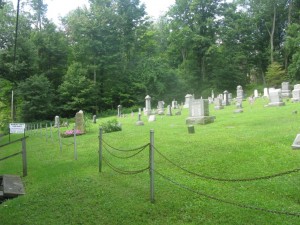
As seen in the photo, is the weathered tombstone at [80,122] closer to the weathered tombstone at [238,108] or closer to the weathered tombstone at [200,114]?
the weathered tombstone at [200,114]

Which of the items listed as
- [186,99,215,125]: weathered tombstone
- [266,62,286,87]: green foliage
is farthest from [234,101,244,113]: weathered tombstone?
[266,62,286,87]: green foliage

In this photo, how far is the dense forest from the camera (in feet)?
146

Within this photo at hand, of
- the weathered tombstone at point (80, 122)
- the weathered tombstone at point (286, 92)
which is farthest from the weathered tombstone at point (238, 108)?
the weathered tombstone at point (80, 122)

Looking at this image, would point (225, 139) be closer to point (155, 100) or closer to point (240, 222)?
point (240, 222)

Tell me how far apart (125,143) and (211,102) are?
2359cm

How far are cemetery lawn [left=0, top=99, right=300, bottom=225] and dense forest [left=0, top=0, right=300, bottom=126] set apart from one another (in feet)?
108

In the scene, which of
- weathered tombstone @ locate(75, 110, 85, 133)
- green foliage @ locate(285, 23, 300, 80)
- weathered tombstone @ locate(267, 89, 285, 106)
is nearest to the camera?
weathered tombstone @ locate(75, 110, 85, 133)

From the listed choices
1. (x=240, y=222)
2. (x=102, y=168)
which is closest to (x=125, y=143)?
(x=102, y=168)

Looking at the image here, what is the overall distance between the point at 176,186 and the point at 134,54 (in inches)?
1931

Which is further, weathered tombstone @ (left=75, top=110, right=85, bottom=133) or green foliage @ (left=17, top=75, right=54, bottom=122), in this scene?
green foliage @ (left=17, top=75, right=54, bottom=122)

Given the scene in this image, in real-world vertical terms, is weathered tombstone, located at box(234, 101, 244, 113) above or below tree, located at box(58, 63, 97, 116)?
below

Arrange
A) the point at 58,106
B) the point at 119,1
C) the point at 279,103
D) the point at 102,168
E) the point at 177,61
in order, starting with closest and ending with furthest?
the point at 102,168 → the point at 279,103 → the point at 58,106 → the point at 119,1 → the point at 177,61

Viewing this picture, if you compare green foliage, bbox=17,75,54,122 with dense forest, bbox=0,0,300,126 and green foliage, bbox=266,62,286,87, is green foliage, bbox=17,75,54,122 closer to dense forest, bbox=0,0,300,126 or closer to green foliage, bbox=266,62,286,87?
dense forest, bbox=0,0,300,126

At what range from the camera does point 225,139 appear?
12.6 meters
